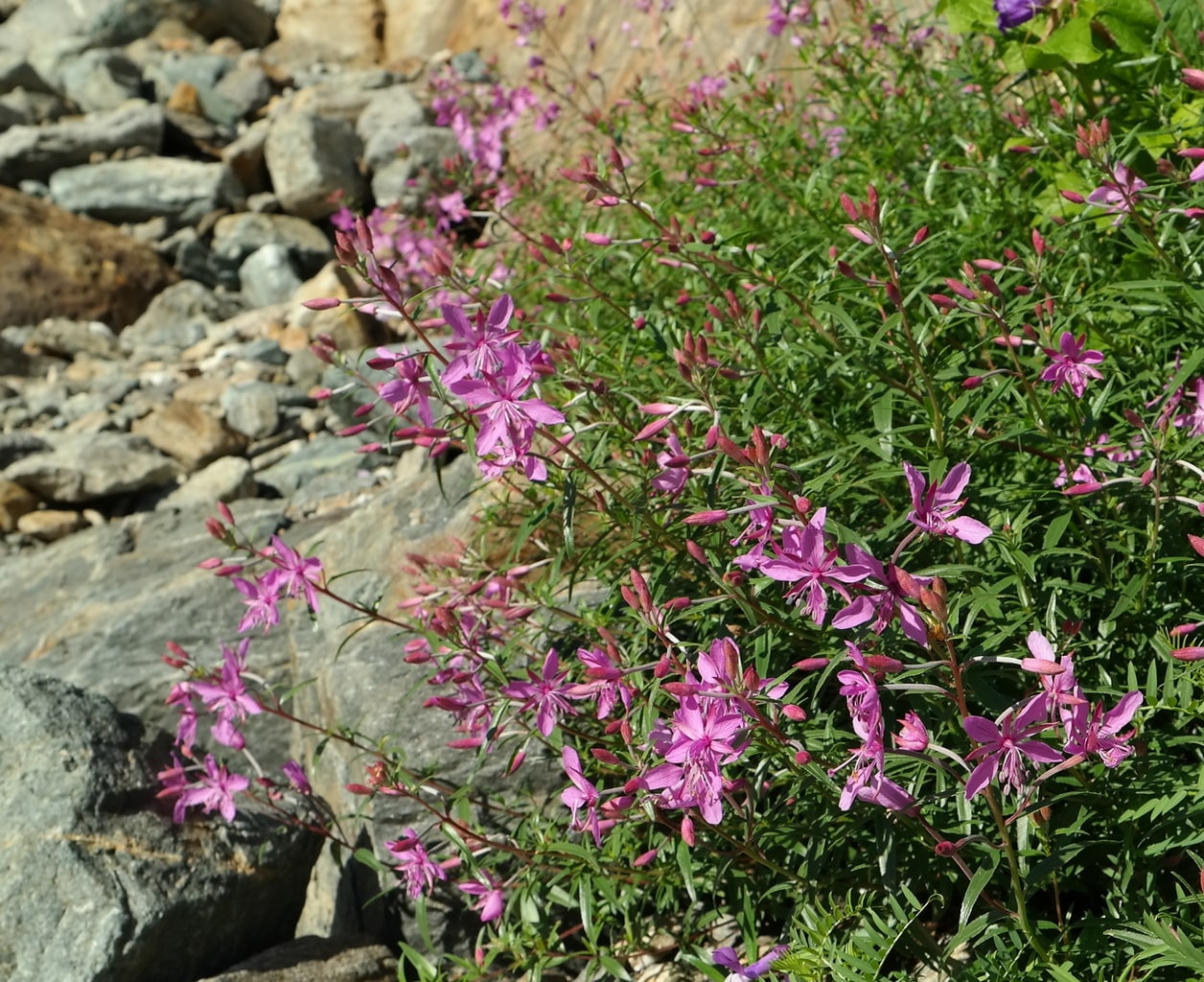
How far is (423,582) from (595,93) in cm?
615

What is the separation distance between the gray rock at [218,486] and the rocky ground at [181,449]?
0.09ft

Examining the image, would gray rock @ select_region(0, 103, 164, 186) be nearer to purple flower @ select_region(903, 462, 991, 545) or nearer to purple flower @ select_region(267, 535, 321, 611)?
purple flower @ select_region(267, 535, 321, 611)

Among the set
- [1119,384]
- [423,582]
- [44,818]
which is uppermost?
[1119,384]

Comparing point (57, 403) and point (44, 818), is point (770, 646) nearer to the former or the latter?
point (44, 818)

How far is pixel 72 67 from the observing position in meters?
15.3

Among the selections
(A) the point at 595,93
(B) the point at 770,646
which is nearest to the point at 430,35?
(A) the point at 595,93

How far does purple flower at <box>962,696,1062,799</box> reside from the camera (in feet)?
6.30

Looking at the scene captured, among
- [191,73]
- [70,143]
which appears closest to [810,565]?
[70,143]

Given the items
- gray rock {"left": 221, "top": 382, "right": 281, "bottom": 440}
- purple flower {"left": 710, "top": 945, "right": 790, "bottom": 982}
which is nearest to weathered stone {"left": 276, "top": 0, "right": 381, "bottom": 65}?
gray rock {"left": 221, "top": 382, "right": 281, "bottom": 440}

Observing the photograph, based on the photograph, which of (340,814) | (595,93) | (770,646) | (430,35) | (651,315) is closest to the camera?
(770,646)

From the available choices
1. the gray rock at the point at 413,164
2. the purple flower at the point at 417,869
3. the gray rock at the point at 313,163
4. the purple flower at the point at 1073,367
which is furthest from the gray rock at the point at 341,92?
the purple flower at the point at 1073,367

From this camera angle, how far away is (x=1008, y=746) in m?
1.96

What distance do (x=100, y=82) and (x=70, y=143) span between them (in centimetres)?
194

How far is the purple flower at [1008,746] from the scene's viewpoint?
6.30 feet
